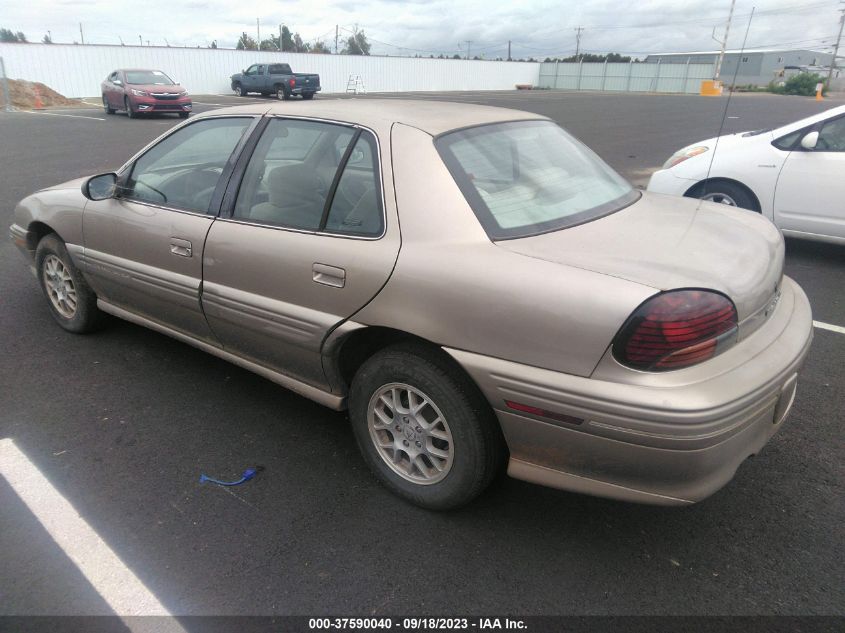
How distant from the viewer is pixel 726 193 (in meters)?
6.34

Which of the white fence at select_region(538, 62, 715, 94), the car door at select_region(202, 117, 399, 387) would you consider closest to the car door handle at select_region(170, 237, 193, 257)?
the car door at select_region(202, 117, 399, 387)

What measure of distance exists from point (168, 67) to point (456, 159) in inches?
1687

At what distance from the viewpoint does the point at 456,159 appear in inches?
104

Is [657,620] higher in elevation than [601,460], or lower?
lower

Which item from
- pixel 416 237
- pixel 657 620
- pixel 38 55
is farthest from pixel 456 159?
pixel 38 55

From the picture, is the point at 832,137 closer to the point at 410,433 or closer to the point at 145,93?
the point at 410,433

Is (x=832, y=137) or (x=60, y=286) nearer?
(x=60, y=286)

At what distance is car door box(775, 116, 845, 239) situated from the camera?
5.67m

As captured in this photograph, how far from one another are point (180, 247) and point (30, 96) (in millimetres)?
31814

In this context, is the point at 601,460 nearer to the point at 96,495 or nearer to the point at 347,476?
the point at 347,476

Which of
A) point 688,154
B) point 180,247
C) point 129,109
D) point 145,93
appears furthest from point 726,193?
point 129,109

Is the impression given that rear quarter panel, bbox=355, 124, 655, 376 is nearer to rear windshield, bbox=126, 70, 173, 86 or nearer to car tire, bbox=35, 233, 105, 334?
car tire, bbox=35, 233, 105, 334

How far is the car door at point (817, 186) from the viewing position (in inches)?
223

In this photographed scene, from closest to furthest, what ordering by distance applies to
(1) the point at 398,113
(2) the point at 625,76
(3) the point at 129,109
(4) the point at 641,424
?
(4) the point at 641,424, (1) the point at 398,113, (3) the point at 129,109, (2) the point at 625,76
